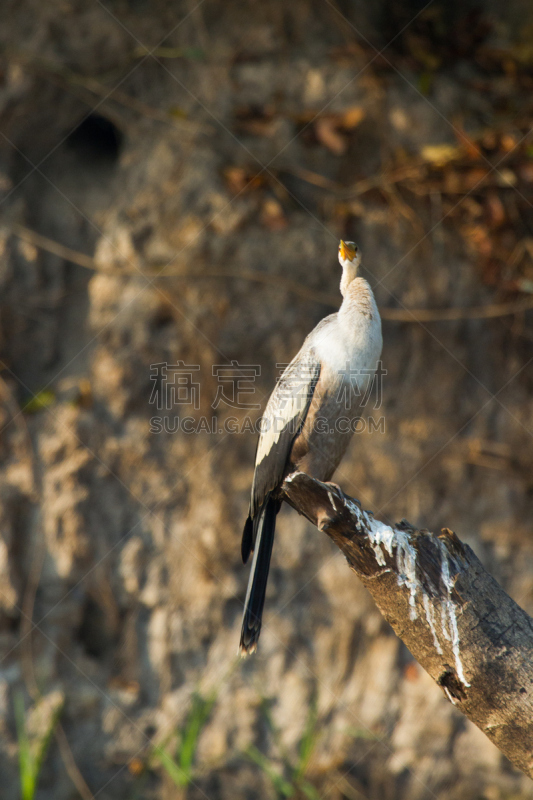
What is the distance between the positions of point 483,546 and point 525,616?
101 inches

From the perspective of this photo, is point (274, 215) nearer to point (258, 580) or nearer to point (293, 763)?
point (258, 580)

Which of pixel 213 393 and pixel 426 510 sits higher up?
pixel 213 393

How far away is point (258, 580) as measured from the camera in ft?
8.61

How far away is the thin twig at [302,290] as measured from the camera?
4281 millimetres

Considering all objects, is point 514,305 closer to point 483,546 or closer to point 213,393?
point 483,546

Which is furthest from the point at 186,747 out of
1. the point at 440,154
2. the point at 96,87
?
the point at 96,87

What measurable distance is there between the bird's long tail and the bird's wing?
0.06 m

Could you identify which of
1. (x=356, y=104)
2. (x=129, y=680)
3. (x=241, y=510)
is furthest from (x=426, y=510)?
(x=356, y=104)

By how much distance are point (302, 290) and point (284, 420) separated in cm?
174

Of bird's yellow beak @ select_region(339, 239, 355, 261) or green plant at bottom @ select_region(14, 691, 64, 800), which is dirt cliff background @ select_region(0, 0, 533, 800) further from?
bird's yellow beak @ select_region(339, 239, 355, 261)

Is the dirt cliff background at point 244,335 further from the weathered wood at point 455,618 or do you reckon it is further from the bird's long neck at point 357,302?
the weathered wood at point 455,618

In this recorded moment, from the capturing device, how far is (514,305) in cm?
433

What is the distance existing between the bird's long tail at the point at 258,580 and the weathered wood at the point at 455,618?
0.68 metres

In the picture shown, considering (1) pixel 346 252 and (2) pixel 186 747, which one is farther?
(2) pixel 186 747
